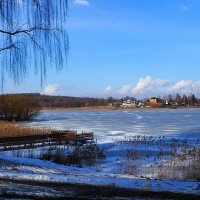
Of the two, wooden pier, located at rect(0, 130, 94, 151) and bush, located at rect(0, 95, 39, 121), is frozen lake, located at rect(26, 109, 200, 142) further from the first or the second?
bush, located at rect(0, 95, 39, 121)

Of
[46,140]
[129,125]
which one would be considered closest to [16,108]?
[129,125]

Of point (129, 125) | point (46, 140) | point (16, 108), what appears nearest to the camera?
point (46, 140)

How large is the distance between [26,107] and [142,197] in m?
85.1

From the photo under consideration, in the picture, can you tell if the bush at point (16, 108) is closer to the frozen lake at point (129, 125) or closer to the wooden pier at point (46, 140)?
the frozen lake at point (129, 125)

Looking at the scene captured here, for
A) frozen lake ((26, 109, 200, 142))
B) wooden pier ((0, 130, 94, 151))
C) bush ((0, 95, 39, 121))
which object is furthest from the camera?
bush ((0, 95, 39, 121))

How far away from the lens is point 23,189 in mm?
8914

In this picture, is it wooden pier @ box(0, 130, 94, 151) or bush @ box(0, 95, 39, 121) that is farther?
bush @ box(0, 95, 39, 121)

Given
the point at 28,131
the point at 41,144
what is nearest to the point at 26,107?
the point at 28,131

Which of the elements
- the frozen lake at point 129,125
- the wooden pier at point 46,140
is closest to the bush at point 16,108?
the frozen lake at point 129,125

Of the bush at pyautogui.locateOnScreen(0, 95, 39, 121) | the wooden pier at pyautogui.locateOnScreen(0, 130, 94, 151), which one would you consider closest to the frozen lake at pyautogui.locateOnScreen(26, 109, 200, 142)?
the wooden pier at pyautogui.locateOnScreen(0, 130, 94, 151)

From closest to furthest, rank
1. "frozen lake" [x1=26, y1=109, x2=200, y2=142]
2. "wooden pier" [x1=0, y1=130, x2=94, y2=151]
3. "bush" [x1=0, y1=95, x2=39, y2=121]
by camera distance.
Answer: "wooden pier" [x1=0, y1=130, x2=94, y2=151]
"frozen lake" [x1=26, y1=109, x2=200, y2=142]
"bush" [x1=0, y1=95, x2=39, y2=121]

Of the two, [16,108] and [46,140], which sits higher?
[16,108]

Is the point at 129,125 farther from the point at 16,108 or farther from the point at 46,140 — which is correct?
the point at 16,108

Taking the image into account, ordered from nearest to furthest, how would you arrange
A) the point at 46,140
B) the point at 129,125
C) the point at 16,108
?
the point at 46,140 < the point at 129,125 < the point at 16,108
